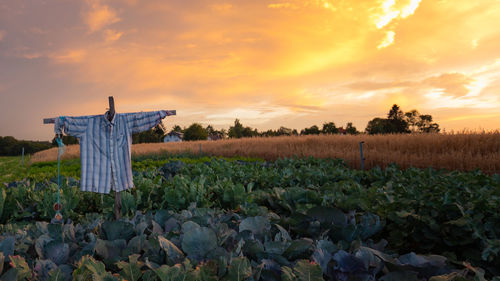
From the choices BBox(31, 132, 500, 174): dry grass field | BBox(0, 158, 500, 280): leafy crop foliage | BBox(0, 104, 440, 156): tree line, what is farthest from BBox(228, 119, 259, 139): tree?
BBox(0, 158, 500, 280): leafy crop foliage

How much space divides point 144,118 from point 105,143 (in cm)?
71

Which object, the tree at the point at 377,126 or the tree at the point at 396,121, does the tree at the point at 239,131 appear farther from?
the tree at the point at 396,121

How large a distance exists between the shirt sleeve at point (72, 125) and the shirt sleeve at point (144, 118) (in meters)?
0.66

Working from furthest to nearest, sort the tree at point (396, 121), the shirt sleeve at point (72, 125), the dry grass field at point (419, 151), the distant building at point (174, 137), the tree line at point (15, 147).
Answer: the distant building at point (174, 137) → the tree line at point (15, 147) → the tree at point (396, 121) → the dry grass field at point (419, 151) → the shirt sleeve at point (72, 125)

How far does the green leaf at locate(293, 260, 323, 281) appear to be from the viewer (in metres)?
1.12

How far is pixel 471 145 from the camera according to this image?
10.9 metres

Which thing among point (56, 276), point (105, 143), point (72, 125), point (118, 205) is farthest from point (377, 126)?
point (56, 276)

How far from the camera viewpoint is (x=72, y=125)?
4.71 metres

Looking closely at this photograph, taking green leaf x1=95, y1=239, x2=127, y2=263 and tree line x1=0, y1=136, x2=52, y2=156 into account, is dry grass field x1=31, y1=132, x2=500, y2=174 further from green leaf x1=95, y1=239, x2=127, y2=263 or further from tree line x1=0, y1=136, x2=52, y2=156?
tree line x1=0, y1=136, x2=52, y2=156

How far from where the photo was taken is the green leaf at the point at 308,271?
44.3 inches

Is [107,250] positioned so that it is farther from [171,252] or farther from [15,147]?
[15,147]

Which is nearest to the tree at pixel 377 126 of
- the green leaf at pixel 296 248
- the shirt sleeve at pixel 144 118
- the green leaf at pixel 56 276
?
the shirt sleeve at pixel 144 118

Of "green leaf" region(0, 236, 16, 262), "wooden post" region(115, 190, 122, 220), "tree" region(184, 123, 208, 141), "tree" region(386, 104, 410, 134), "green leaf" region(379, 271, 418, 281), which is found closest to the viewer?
"green leaf" region(379, 271, 418, 281)

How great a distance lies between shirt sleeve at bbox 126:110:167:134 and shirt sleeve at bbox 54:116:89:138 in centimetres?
66
